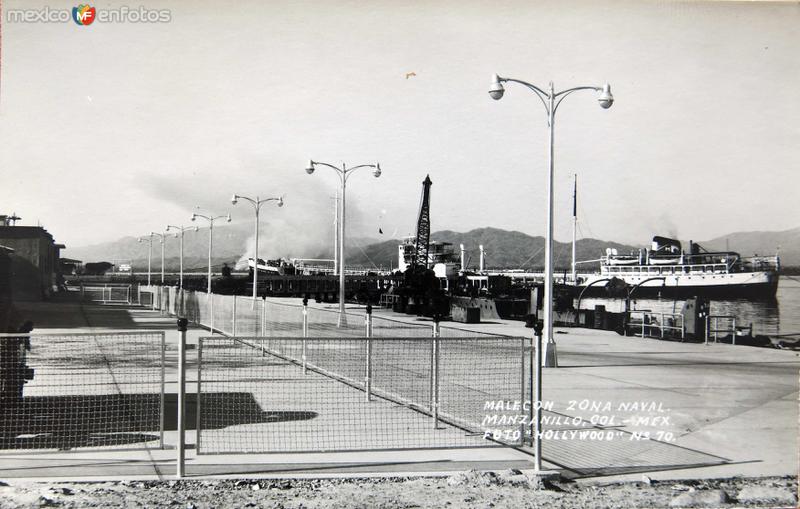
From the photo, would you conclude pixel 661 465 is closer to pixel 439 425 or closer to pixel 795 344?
pixel 439 425

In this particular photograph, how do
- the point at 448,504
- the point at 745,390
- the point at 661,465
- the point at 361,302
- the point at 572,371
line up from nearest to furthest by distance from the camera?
the point at 448,504
the point at 661,465
the point at 745,390
the point at 572,371
the point at 361,302

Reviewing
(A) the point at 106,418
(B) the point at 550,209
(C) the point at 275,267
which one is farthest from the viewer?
(C) the point at 275,267

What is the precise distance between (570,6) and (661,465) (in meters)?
6.95

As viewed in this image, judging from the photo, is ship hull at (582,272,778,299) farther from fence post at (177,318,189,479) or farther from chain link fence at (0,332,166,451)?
fence post at (177,318,189,479)

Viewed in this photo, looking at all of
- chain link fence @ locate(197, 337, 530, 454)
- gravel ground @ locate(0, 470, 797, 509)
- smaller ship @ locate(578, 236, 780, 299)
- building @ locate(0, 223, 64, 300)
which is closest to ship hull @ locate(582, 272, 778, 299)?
smaller ship @ locate(578, 236, 780, 299)

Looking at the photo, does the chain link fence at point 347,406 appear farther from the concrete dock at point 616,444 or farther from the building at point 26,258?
the building at point 26,258

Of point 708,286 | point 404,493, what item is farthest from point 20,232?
point 708,286

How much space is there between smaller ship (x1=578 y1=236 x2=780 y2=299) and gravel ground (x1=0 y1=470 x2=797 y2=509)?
266 feet

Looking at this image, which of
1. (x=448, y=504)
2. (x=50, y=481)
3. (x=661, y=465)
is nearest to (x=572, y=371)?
(x=661, y=465)

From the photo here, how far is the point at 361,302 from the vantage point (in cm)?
6144

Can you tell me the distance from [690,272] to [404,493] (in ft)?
292

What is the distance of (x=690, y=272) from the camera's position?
8706cm

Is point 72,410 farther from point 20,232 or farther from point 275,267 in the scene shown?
point 275,267

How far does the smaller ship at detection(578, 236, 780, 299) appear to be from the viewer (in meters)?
85.9
